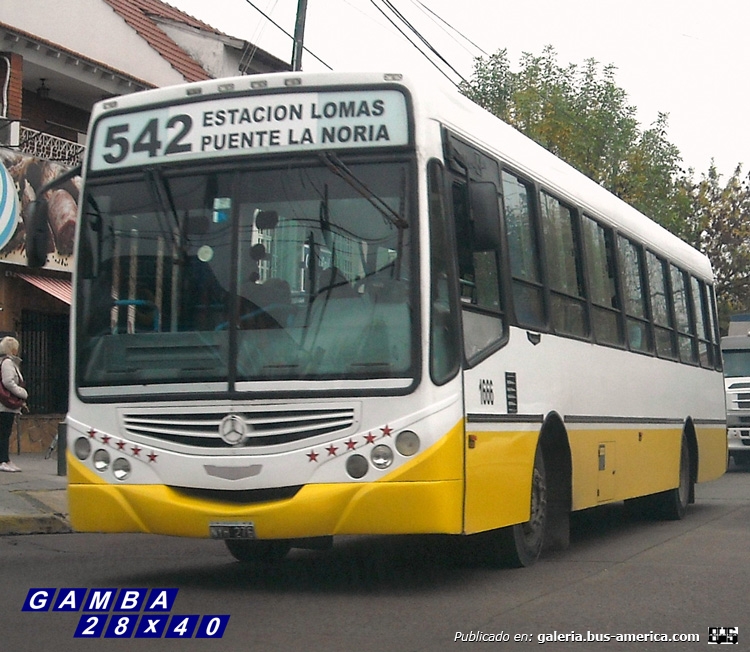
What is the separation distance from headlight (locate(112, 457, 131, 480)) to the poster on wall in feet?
37.7

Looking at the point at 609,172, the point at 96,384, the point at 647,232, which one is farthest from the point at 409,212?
the point at 609,172

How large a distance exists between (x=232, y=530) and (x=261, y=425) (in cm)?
64

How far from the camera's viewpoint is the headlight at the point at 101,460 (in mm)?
8633

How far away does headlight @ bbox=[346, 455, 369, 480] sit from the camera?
804cm

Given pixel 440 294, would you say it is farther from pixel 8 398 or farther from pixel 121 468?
pixel 8 398

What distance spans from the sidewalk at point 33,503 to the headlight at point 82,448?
160 inches

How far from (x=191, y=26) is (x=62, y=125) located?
6.42m

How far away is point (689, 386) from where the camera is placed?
1558cm

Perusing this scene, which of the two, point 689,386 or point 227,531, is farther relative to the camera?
point 689,386

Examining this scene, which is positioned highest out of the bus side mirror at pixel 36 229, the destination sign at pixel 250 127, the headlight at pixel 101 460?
the destination sign at pixel 250 127

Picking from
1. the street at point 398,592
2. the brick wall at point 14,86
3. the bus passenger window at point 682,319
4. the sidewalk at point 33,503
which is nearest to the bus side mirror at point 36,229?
the street at point 398,592

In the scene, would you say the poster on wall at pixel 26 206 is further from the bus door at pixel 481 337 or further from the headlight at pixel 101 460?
the bus door at pixel 481 337

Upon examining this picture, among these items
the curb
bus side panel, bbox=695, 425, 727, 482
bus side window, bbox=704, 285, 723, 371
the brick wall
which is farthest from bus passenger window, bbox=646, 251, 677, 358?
the brick wall

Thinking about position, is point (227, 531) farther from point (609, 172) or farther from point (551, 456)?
point (609, 172)
